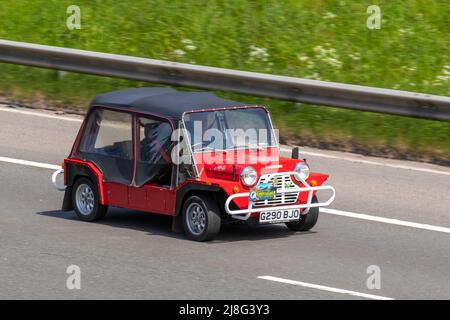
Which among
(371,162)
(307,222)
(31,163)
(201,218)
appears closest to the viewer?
(201,218)

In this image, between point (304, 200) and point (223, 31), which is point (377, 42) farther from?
point (304, 200)

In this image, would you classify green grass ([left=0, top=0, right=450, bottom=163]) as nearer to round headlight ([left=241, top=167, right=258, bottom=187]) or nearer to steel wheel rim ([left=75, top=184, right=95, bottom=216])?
steel wheel rim ([left=75, top=184, right=95, bottom=216])

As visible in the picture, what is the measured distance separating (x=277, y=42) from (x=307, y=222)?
26.5ft

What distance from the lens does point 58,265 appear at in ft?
35.1

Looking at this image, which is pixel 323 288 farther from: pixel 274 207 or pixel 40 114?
pixel 40 114

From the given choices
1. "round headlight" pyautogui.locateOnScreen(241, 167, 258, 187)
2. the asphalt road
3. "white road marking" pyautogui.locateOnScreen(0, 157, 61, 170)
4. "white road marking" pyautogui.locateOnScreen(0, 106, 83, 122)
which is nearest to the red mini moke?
"round headlight" pyautogui.locateOnScreen(241, 167, 258, 187)

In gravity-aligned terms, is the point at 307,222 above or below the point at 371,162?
above

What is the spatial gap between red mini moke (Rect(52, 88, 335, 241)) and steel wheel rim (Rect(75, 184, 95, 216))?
12 mm

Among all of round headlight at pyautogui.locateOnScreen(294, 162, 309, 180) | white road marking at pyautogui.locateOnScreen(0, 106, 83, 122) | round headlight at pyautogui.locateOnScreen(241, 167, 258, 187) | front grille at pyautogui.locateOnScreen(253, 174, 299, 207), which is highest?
round headlight at pyautogui.locateOnScreen(241, 167, 258, 187)

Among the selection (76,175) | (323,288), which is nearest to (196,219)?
(76,175)

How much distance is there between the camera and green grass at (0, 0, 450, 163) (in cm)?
1692

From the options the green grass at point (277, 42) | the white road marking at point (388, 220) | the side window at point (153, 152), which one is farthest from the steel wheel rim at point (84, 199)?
the green grass at point (277, 42)

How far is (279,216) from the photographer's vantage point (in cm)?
1156
